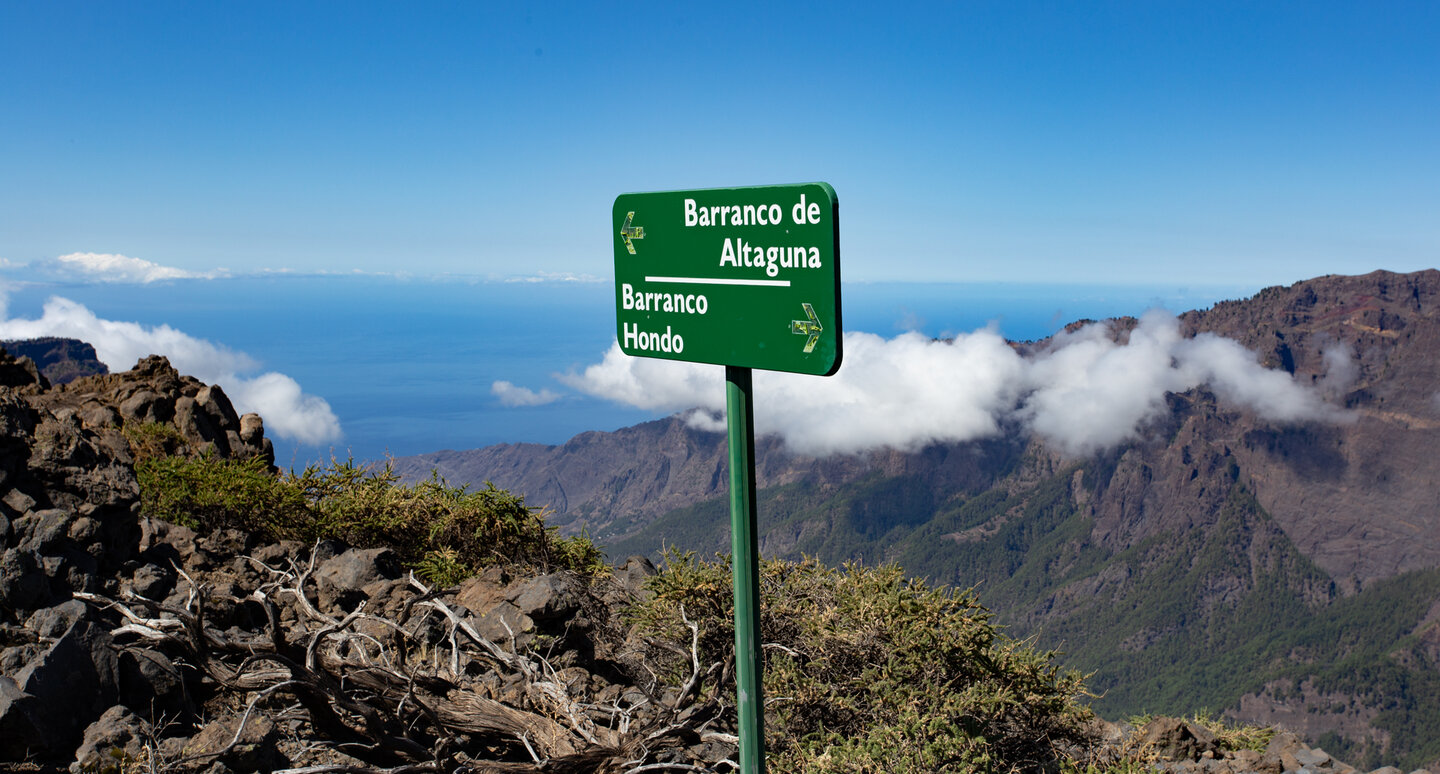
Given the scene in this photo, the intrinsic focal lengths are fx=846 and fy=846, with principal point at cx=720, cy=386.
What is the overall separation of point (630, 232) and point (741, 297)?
67 centimetres

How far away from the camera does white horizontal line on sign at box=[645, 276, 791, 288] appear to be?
9.91 ft

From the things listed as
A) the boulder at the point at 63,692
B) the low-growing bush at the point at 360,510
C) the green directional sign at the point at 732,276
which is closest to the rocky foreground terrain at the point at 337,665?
the boulder at the point at 63,692

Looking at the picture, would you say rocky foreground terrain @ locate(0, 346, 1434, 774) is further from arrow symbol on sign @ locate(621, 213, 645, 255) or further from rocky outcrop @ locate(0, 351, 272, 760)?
arrow symbol on sign @ locate(621, 213, 645, 255)

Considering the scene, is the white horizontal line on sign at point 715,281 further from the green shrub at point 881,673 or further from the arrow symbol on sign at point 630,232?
the green shrub at point 881,673

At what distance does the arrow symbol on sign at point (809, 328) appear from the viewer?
2.91 meters

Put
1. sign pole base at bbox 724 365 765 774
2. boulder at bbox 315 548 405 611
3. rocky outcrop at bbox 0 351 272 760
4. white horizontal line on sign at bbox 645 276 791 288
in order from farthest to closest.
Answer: boulder at bbox 315 548 405 611 < rocky outcrop at bbox 0 351 272 760 < sign pole base at bbox 724 365 765 774 < white horizontal line on sign at bbox 645 276 791 288

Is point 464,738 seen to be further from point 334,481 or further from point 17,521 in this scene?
point 334,481

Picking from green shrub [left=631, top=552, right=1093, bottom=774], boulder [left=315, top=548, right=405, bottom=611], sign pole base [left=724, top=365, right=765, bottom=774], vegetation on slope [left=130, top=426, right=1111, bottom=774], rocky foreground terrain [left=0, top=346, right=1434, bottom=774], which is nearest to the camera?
sign pole base [left=724, top=365, right=765, bottom=774]

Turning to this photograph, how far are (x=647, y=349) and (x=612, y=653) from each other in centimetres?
524

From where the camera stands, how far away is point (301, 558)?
340 inches

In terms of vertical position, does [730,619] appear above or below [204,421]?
below

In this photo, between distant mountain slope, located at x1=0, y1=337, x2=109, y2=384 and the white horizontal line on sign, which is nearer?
the white horizontal line on sign

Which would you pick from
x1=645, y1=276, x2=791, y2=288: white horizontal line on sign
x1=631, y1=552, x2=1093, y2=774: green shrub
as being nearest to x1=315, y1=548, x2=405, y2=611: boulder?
x1=631, y1=552, x2=1093, y2=774: green shrub

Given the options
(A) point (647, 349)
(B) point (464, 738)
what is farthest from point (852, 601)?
(A) point (647, 349)
